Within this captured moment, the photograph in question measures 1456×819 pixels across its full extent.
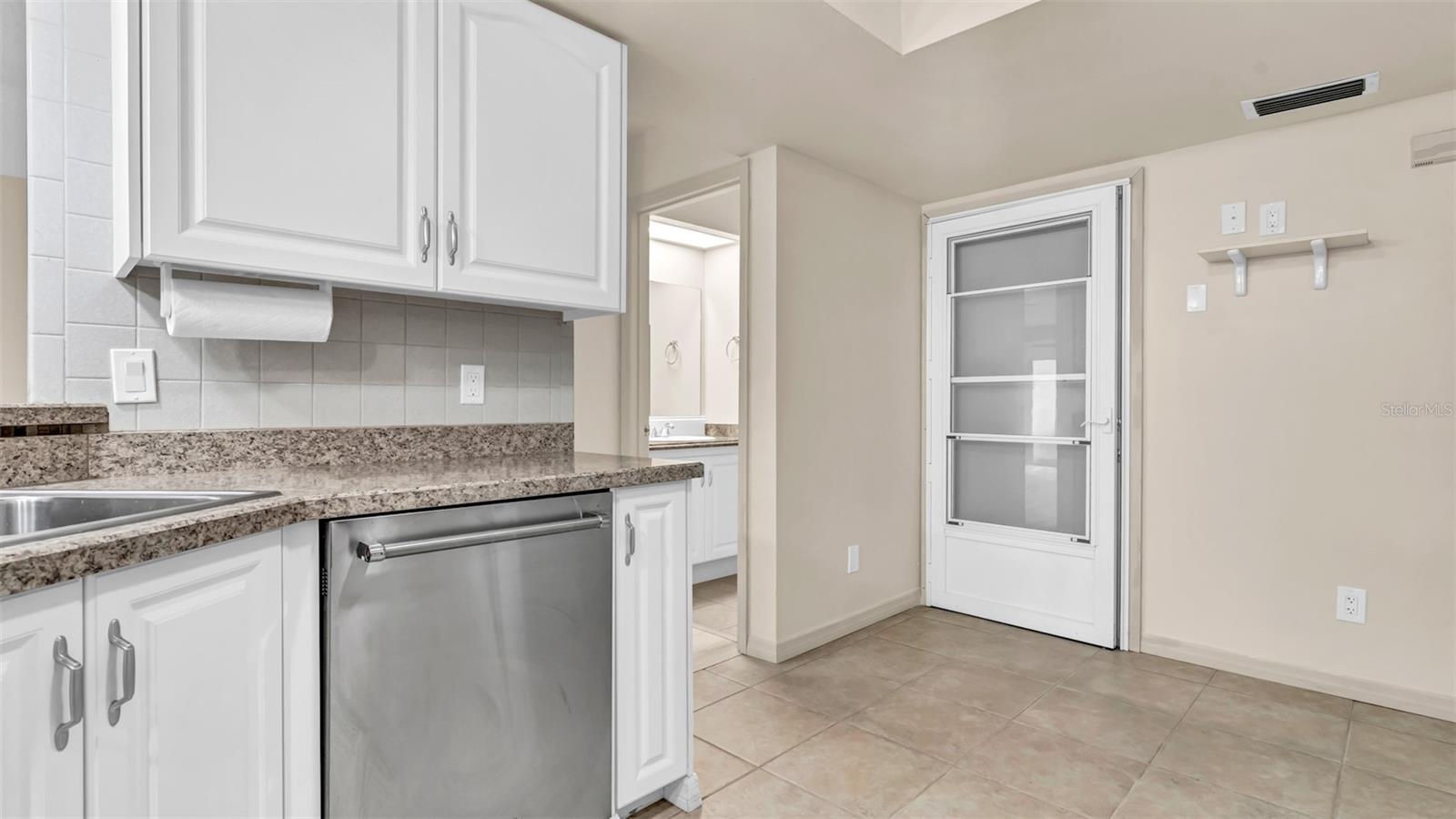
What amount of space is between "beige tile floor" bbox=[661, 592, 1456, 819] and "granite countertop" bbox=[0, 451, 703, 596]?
0.95 metres

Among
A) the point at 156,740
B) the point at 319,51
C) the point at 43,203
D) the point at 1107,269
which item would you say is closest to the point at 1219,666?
the point at 1107,269

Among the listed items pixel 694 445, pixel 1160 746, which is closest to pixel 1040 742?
pixel 1160 746

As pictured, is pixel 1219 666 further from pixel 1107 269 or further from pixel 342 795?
pixel 342 795

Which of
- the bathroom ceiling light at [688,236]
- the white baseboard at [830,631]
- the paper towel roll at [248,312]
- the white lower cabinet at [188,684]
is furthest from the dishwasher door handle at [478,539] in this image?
the bathroom ceiling light at [688,236]

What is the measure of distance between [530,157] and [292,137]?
0.54 meters

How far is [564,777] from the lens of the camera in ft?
5.29

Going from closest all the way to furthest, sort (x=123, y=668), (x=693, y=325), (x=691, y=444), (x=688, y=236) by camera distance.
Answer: (x=123, y=668) < (x=691, y=444) < (x=688, y=236) < (x=693, y=325)

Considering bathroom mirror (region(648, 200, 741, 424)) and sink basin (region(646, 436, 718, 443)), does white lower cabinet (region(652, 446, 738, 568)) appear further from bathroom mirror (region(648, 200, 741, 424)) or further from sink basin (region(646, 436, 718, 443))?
bathroom mirror (region(648, 200, 741, 424))

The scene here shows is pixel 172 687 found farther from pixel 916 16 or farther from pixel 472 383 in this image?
pixel 916 16

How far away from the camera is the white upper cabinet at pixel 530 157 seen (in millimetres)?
1699

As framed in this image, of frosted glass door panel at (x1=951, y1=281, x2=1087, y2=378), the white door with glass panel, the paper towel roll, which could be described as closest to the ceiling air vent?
the white door with glass panel

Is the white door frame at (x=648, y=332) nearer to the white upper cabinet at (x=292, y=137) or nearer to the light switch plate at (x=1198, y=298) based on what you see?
the white upper cabinet at (x=292, y=137)

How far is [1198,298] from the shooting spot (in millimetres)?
2992

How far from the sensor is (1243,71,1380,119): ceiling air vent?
2.40 meters
